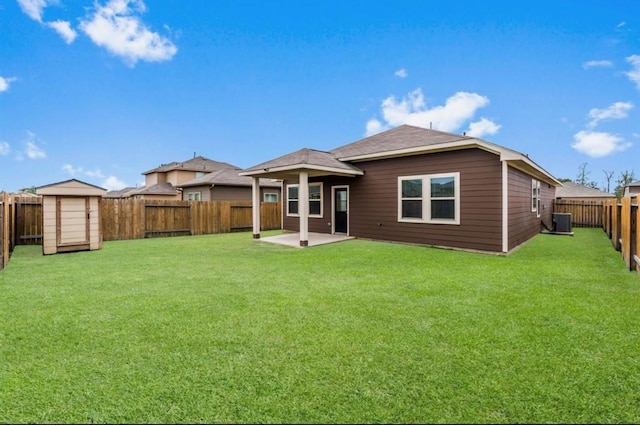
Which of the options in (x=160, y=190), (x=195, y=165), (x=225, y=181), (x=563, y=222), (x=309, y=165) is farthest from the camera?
(x=195, y=165)

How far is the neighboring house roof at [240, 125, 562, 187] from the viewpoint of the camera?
8.12 meters

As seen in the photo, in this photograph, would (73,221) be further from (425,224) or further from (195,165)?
(195,165)

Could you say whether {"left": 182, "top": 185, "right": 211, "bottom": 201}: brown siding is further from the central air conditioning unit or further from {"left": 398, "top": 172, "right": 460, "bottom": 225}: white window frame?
the central air conditioning unit

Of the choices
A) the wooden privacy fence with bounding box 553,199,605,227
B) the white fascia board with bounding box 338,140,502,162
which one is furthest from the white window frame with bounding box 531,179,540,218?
the wooden privacy fence with bounding box 553,199,605,227

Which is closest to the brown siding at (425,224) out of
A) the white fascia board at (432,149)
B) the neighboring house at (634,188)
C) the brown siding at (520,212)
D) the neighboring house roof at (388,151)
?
the white fascia board at (432,149)

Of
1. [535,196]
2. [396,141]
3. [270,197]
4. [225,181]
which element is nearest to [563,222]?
[535,196]

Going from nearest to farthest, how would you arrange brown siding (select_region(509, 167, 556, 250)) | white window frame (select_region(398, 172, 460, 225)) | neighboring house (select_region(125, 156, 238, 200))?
brown siding (select_region(509, 167, 556, 250)) → white window frame (select_region(398, 172, 460, 225)) → neighboring house (select_region(125, 156, 238, 200))

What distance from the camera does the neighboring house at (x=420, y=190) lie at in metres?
8.07

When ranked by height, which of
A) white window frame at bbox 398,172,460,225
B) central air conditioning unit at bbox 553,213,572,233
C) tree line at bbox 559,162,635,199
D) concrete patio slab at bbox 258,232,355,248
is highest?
tree line at bbox 559,162,635,199

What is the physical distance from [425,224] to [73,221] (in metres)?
9.76

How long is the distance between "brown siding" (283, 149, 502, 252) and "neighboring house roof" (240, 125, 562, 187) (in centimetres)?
29

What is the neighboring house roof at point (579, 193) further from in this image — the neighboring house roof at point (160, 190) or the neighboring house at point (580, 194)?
the neighboring house roof at point (160, 190)

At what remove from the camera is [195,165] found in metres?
28.1

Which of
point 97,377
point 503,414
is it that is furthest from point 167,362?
point 503,414
